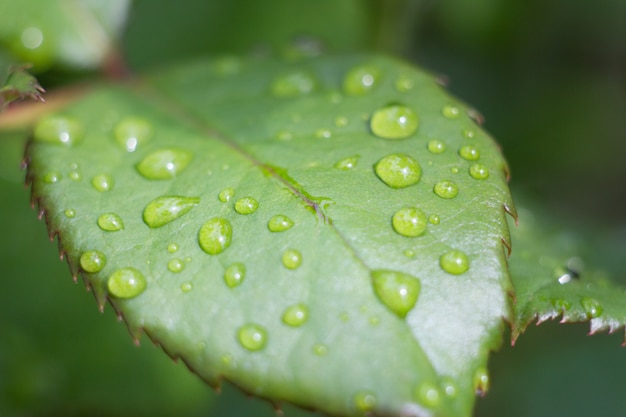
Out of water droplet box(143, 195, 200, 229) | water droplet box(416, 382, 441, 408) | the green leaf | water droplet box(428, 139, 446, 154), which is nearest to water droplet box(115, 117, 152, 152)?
the green leaf

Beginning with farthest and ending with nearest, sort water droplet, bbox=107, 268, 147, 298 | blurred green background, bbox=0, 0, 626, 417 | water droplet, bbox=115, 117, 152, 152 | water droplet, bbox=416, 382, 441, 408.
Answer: blurred green background, bbox=0, 0, 626, 417 → water droplet, bbox=115, 117, 152, 152 → water droplet, bbox=107, 268, 147, 298 → water droplet, bbox=416, 382, 441, 408

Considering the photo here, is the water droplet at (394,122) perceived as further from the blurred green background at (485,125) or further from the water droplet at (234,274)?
the blurred green background at (485,125)

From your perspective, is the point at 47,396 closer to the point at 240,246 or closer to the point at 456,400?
the point at 240,246

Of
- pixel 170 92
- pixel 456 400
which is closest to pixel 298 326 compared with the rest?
pixel 456 400

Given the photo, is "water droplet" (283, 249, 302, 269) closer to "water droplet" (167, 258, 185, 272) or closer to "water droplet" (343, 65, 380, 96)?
"water droplet" (167, 258, 185, 272)

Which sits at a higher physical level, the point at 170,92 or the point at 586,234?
the point at 170,92

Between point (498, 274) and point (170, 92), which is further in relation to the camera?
point (170, 92)

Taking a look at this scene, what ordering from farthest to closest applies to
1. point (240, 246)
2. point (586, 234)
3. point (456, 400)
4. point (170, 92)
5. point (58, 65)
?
point (586, 234), point (58, 65), point (170, 92), point (240, 246), point (456, 400)

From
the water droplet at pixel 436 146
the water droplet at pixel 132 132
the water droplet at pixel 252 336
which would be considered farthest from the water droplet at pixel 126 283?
the water droplet at pixel 436 146

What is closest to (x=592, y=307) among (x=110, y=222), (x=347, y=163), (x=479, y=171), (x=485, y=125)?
(x=479, y=171)
